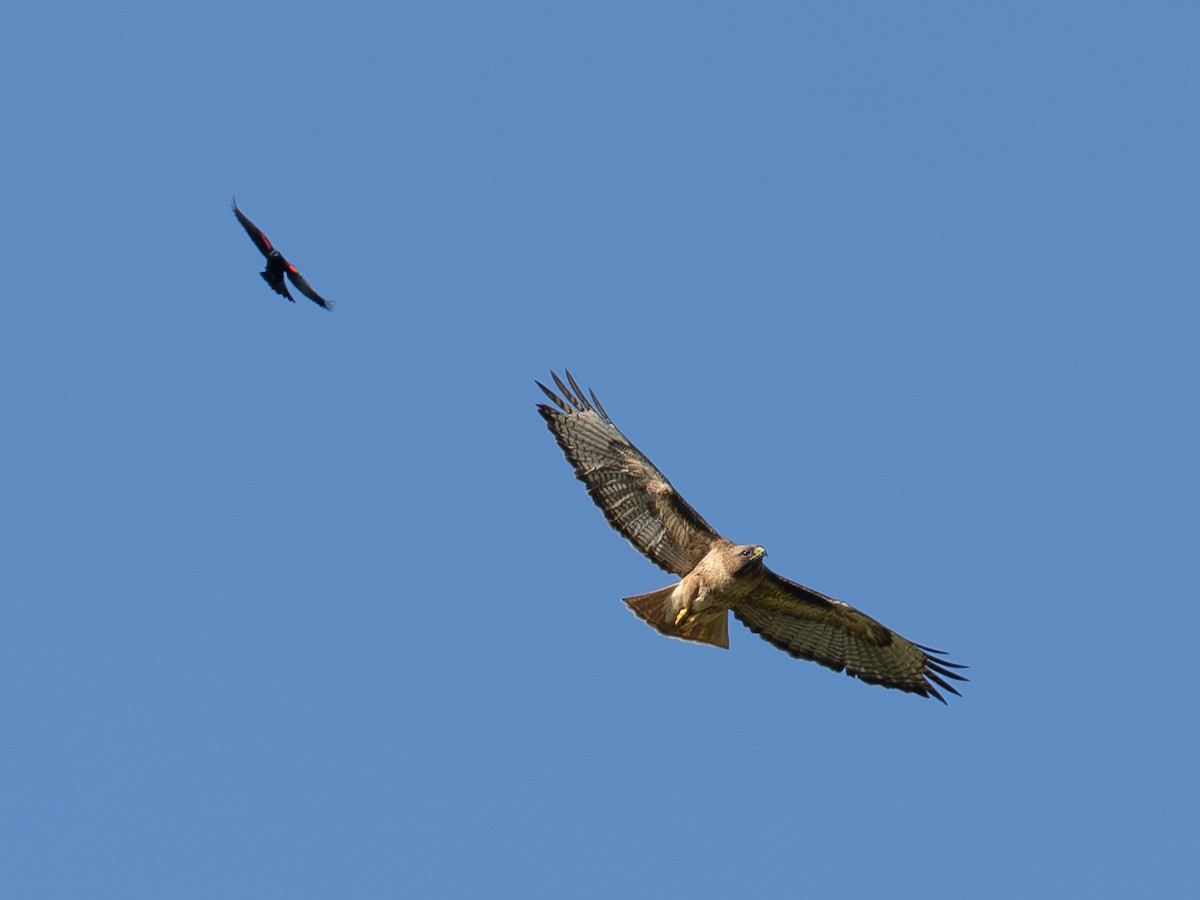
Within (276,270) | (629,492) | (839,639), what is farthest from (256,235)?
(839,639)

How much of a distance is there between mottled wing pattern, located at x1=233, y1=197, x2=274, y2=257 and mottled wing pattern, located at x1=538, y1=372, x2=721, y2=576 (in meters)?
3.49

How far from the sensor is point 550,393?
15.8m

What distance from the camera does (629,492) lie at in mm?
15570

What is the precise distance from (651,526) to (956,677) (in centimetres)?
358

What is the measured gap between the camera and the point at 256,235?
16.2 metres

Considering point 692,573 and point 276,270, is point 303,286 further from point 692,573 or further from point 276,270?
point 692,573

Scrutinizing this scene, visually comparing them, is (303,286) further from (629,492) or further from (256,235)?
(629,492)

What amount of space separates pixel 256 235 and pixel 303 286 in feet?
2.23

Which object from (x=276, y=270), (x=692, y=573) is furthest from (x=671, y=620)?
(x=276, y=270)

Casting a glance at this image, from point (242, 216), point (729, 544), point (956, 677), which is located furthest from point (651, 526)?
point (242, 216)

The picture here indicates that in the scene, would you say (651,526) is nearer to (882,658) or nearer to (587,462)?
(587,462)

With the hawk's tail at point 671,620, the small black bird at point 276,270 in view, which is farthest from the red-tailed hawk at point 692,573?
the small black bird at point 276,270

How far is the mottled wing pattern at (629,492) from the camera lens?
1545 cm

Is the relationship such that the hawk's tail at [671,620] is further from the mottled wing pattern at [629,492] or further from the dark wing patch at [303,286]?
the dark wing patch at [303,286]
